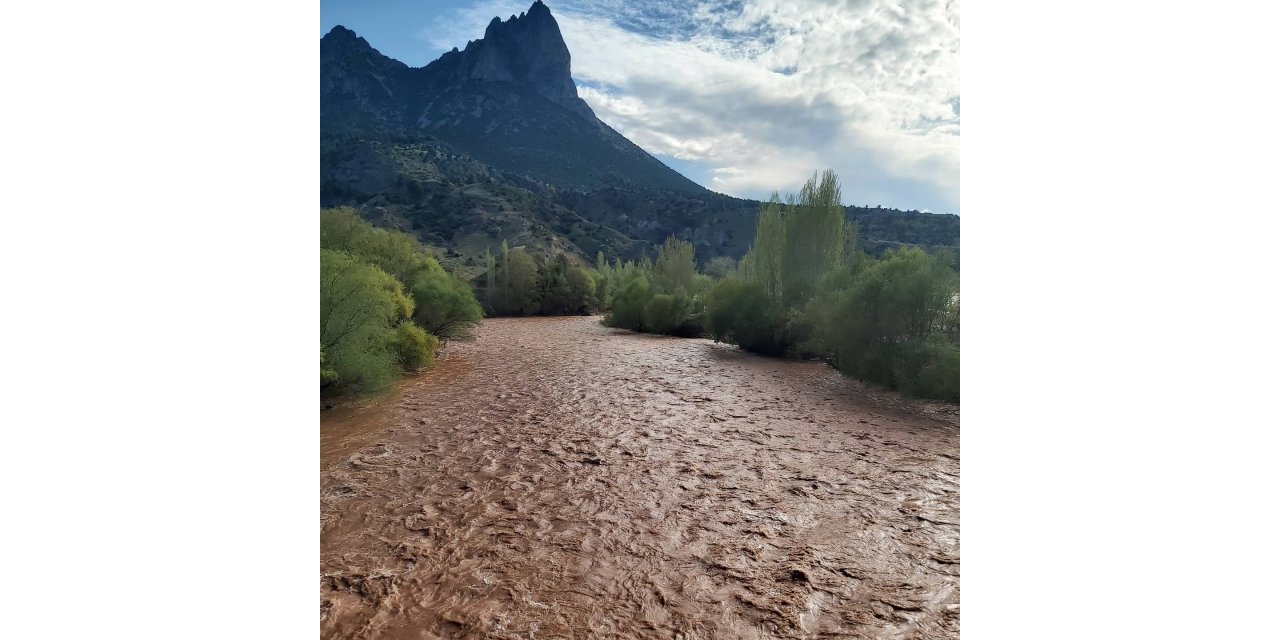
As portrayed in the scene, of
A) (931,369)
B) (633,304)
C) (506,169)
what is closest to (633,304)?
(633,304)

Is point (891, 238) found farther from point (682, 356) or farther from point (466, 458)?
point (466, 458)

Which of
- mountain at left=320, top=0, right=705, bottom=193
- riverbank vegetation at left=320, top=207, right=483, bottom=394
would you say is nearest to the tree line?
riverbank vegetation at left=320, top=207, right=483, bottom=394

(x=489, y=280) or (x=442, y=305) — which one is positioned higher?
(x=489, y=280)

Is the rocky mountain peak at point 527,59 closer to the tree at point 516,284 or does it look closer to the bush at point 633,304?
the tree at point 516,284

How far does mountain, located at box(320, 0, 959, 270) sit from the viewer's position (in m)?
35.5

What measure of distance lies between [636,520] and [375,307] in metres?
4.69

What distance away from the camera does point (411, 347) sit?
9227 mm

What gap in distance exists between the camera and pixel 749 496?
3.96 meters

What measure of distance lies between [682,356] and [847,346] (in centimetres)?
509

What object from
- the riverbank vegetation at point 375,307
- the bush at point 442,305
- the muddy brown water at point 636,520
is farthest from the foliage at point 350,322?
the bush at point 442,305

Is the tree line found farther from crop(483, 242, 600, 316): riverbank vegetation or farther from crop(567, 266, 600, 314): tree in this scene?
crop(483, 242, 600, 316): riverbank vegetation

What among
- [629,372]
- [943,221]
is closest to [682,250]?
[629,372]

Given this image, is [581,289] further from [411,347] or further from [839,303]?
[839,303]

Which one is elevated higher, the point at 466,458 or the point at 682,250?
the point at 682,250
